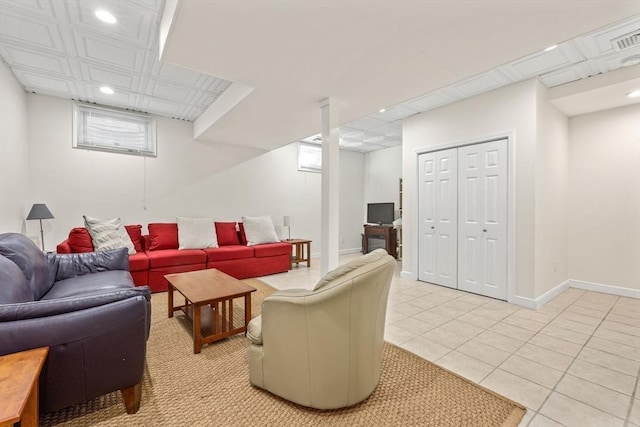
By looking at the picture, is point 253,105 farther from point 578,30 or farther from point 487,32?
point 578,30

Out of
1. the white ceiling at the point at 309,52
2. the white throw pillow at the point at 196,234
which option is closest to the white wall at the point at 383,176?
the white ceiling at the point at 309,52

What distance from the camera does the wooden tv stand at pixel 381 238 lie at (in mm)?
6172

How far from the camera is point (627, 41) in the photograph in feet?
8.27

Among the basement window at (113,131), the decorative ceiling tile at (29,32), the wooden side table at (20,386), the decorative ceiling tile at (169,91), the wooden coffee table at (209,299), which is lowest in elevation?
the wooden coffee table at (209,299)

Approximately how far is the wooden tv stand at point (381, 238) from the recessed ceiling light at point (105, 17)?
533cm

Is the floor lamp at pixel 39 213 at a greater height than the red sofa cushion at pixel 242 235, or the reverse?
the floor lamp at pixel 39 213

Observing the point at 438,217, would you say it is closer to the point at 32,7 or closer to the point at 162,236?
the point at 162,236

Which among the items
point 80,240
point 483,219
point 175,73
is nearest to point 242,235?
point 80,240

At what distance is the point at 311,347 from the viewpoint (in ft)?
4.98

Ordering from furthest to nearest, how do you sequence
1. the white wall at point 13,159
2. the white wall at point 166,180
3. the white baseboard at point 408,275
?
the white baseboard at point 408,275 → the white wall at point 166,180 → the white wall at point 13,159

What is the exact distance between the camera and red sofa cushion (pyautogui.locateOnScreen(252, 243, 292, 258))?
4.71m

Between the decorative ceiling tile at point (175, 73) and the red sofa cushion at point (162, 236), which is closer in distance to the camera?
the decorative ceiling tile at point (175, 73)

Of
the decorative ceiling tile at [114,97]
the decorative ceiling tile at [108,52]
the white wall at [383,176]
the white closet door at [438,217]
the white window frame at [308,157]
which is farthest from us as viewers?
the white wall at [383,176]

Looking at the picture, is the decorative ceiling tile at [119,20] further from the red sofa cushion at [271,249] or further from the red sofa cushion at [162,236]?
the red sofa cushion at [271,249]
